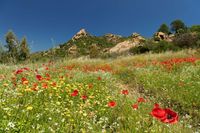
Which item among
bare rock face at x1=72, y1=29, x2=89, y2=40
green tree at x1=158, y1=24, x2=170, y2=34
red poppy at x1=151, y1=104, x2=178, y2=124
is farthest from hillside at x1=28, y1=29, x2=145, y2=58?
red poppy at x1=151, y1=104, x2=178, y2=124

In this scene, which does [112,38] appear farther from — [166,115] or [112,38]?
[166,115]

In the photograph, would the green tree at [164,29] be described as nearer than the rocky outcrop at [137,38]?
No

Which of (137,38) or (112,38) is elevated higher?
(112,38)

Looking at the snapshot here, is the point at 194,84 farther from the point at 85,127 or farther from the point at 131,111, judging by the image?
the point at 85,127

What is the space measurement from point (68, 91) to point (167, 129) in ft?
11.6

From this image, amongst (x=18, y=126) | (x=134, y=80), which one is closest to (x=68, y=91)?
(x=18, y=126)

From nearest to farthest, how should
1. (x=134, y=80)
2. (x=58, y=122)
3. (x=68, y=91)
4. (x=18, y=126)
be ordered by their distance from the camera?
(x=18, y=126) → (x=58, y=122) → (x=68, y=91) → (x=134, y=80)

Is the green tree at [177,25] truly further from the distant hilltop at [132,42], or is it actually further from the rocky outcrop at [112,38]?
the rocky outcrop at [112,38]

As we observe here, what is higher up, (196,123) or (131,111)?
(131,111)

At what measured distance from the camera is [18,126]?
523 cm

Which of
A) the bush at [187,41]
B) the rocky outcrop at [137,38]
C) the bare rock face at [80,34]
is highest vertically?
the bare rock face at [80,34]

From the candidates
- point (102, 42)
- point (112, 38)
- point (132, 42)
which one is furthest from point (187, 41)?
point (112, 38)

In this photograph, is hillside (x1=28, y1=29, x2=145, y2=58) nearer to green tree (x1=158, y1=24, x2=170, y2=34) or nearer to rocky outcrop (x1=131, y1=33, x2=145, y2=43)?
rocky outcrop (x1=131, y1=33, x2=145, y2=43)

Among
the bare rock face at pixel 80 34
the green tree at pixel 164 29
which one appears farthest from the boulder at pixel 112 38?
the green tree at pixel 164 29
